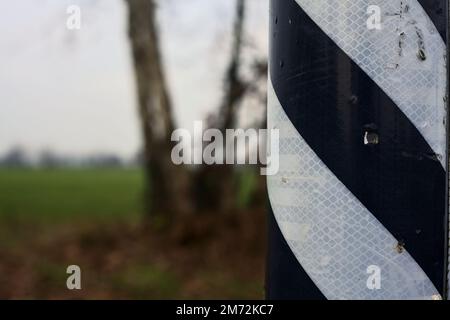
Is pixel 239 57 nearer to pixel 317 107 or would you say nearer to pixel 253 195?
pixel 253 195

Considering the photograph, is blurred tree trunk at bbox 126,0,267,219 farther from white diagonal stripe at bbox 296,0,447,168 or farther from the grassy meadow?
white diagonal stripe at bbox 296,0,447,168

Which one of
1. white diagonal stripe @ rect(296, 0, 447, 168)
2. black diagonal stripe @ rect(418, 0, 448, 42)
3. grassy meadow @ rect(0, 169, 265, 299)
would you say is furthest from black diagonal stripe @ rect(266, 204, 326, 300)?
grassy meadow @ rect(0, 169, 265, 299)

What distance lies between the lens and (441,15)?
4.33 feet

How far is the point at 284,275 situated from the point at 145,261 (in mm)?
5182

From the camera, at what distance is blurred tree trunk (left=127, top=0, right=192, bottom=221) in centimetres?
757

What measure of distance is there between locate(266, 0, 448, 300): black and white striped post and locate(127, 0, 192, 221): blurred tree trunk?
20.6 feet

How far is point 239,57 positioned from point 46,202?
8.22 metres

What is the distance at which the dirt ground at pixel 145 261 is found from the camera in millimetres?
5312

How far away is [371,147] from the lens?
1.27m

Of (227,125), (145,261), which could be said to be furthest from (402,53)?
(227,125)

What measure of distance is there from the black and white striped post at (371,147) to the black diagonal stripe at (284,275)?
1cm

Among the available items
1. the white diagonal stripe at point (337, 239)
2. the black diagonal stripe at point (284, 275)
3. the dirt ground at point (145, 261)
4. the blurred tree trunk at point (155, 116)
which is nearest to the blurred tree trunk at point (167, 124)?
the blurred tree trunk at point (155, 116)

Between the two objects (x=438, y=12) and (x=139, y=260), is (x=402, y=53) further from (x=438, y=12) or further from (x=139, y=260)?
(x=139, y=260)
